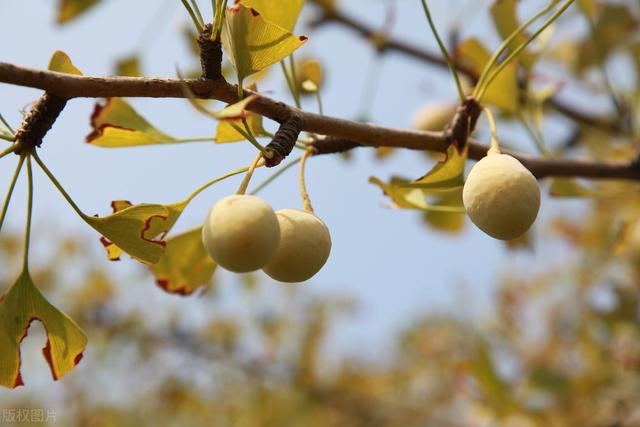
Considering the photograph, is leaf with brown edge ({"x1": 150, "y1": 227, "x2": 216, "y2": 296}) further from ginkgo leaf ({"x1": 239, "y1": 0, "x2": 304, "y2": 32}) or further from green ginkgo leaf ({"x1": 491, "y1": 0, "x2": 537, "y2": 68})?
green ginkgo leaf ({"x1": 491, "y1": 0, "x2": 537, "y2": 68})

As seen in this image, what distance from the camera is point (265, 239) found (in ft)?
2.22

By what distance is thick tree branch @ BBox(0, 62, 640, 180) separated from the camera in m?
0.70

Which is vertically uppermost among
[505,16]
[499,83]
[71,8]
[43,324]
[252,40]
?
[505,16]

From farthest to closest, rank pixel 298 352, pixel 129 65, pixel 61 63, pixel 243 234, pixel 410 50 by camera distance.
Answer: pixel 298 352 → pixel 410 50 → pixel 129 65 → pixel 61 63 → pixel 243 234

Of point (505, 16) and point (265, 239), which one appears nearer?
point (265, 239)

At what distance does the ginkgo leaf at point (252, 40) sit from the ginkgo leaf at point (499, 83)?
1.88 ft

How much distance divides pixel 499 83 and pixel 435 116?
67 cm

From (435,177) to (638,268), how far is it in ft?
6.03

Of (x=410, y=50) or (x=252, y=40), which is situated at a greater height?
(x=410, y=50)

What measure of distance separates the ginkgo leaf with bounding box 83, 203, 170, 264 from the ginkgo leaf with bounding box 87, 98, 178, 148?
19 centimetres

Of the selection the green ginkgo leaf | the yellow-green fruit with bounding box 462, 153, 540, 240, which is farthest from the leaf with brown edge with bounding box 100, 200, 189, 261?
the green ginkgo leaf

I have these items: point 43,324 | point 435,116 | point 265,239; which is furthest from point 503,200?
point 435,116

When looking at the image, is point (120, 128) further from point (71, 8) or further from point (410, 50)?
point (410, 50)

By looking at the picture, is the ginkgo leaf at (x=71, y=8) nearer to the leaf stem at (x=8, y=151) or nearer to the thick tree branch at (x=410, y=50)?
the thick tree branch at (x=410, y=50)
